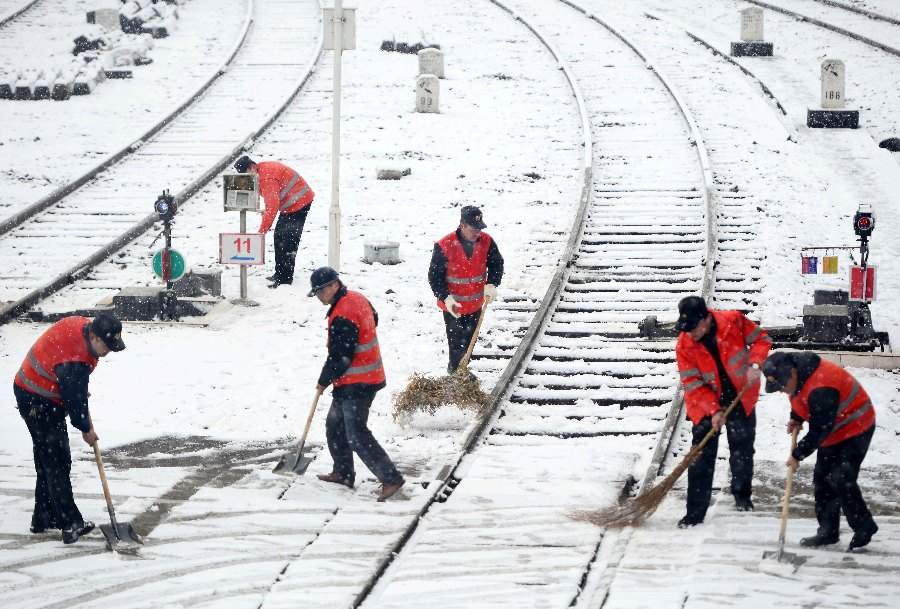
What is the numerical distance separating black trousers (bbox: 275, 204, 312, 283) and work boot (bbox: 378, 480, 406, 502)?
6.25 metres

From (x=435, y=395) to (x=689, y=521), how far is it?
2.95 metres

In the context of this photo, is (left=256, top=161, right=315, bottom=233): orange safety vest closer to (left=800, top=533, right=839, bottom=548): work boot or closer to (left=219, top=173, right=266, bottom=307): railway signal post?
(left=219, top=173, right=266, bottom=307): railway signal post

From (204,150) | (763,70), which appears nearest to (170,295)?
(204,150)

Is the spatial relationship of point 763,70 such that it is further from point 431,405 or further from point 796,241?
point 431,405

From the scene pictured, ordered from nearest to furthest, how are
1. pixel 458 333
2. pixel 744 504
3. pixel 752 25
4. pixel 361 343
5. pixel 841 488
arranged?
pixel 841 488 < pixel 744 504 < pixel 361 343 < pixel 458 333 < pixel 752 25

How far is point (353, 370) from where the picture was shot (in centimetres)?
1024

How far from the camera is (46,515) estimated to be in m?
9.52

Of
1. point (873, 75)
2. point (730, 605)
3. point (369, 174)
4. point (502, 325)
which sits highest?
point (873, 75)

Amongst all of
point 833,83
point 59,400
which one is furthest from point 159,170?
point 59,400

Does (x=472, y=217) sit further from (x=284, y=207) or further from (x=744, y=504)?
(x=284, y=207)

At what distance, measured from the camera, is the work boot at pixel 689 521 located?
9.52 metres

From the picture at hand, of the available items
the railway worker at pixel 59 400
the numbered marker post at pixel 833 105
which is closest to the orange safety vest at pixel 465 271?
the railway worker at pixel 59 400

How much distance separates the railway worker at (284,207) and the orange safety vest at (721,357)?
23.1 ft

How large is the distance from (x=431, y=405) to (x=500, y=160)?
980 centimetres
